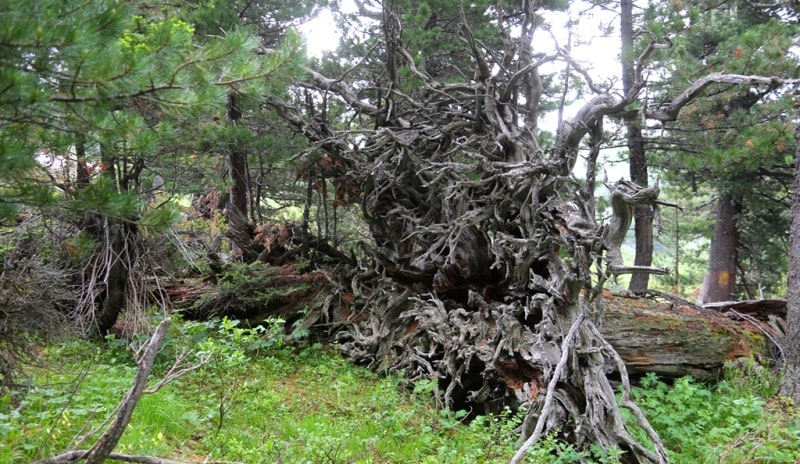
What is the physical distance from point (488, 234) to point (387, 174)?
72.4 inches

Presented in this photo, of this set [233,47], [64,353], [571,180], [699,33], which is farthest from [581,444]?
[699,33]

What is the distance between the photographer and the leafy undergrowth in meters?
3.29

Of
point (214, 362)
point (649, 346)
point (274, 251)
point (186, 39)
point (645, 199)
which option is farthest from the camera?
point (274, 251)

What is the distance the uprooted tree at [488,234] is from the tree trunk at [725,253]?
6.49 m

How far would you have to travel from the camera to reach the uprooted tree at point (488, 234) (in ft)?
14.7

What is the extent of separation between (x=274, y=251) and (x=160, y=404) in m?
4.25

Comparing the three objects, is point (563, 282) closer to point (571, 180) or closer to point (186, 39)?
point (571, 180)

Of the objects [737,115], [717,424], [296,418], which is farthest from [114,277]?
[737,115]

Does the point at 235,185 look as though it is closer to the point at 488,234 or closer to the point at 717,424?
the point at 488,234

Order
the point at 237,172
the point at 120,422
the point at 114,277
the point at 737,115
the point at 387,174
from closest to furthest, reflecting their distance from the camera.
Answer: the point at 120,422 → the point at 114,277 → the point at 387,174 → the point at 737,115 → the point at 237,172

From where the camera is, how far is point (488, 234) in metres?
6.27

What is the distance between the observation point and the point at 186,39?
8.98ft

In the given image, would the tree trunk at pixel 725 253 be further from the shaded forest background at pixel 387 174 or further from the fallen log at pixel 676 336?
the fallen log at pixel 676 336

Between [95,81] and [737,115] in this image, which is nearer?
[95,81]
